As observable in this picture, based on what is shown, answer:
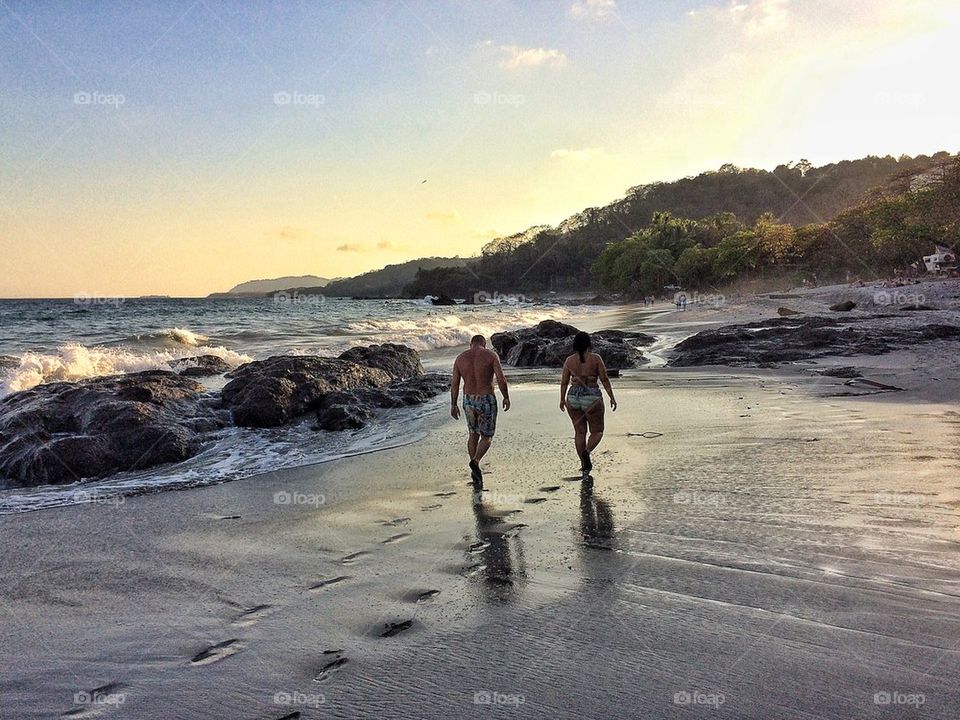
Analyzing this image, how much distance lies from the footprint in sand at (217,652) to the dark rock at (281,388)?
7.62m

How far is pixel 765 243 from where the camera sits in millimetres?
61688

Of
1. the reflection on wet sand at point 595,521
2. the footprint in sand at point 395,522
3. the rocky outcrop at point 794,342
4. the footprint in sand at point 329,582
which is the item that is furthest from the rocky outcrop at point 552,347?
the footprint in sand at point 329,582

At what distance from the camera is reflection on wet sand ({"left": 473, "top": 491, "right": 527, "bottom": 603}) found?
4.32 metres

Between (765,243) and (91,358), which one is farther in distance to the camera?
(765,243)

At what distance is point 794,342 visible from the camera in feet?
56.5

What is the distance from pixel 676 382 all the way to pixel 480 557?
9.53 meters

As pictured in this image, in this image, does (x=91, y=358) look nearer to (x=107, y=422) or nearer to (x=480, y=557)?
(x=107, y=422)

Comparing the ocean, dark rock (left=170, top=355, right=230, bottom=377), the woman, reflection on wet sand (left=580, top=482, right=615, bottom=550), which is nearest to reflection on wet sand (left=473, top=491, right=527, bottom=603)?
reflection on wet sand (left=580, top=482, right=615, bottom=550)

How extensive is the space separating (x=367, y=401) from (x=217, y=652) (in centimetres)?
863

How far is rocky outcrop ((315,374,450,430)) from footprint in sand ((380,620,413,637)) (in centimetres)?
714

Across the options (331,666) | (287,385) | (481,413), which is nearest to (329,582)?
(331,666)

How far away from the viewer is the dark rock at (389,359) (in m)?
16.2

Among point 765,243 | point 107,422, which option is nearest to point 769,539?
point 107,422

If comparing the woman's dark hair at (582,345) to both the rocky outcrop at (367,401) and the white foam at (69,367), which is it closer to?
the rocky outcrop at (367,401)
